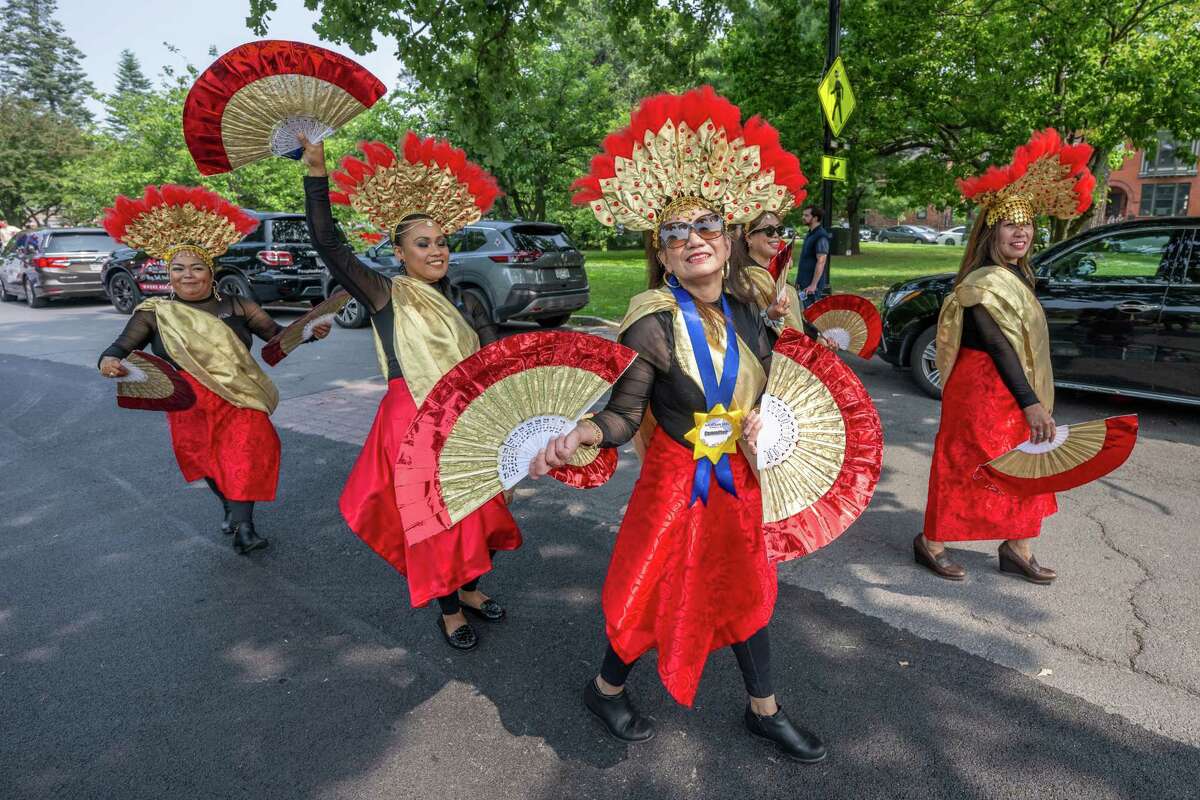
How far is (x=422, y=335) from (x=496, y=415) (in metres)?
1.06

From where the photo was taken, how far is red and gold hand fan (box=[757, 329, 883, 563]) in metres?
2.29

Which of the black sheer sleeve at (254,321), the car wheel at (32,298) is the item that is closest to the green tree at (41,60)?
the car wheel at (32,298)

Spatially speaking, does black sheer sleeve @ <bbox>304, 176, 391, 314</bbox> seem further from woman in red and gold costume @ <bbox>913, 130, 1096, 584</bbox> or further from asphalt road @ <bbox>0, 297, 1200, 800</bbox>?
woman in red and gold costume @ <bbox>913, 130, 1096, 584</bbox>

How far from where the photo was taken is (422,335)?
2.83 metres

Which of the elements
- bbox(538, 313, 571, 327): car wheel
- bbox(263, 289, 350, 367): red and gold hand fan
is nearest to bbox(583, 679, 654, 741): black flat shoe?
bbox(263, 289, 350, 367): red and gold hand fan

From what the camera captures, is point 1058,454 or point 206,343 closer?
point 1058,454

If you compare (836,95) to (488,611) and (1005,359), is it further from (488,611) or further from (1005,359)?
(488,611)

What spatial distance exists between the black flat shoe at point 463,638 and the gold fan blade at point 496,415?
127cm

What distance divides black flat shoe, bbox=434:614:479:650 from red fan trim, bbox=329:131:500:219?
6.24 feet

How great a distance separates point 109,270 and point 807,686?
55.4 ft

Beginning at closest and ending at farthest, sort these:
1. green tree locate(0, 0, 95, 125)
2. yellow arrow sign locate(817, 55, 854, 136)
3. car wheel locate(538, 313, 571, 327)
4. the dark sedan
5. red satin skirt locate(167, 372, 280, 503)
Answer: red satin skirt locate(167, 372, 280, 503) < yellow arrow sign locate(817, 55, 854, 136) < car wheel locate(538, 313, 571, 327) < the dark sedan < green tree locate(0, 0, 95, 125)

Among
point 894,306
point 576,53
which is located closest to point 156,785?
point 894,306

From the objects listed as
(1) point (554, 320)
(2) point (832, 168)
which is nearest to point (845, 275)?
(1) point (554, 320)

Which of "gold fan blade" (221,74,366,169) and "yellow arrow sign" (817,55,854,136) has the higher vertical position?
"yellow arrow sign" (817,55,854,136)
